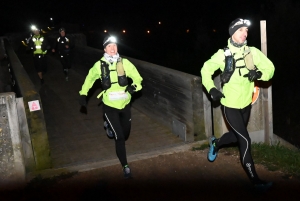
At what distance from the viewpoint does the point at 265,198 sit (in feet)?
17.7

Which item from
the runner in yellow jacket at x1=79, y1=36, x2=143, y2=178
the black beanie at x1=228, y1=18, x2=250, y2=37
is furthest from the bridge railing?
the black beanie at x1=228, y1=18, x2=250, y2=37

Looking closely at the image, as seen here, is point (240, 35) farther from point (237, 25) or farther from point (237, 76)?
point (237, 76)

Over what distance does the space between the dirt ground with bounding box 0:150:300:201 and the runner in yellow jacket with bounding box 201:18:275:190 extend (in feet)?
1.20

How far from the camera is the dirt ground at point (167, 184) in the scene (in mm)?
5633

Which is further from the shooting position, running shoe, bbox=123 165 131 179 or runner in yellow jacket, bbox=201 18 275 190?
running shoe, bbox=123 165 131 179

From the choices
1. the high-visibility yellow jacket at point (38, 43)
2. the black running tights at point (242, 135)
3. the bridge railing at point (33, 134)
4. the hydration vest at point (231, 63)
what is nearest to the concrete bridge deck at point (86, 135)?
the bridge railing at point (33, 134)

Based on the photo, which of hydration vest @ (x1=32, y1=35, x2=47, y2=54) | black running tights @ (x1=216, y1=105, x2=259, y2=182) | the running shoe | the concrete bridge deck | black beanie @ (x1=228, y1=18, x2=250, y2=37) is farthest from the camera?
hydration vest @ (x1=32, y1=35, x2=47, y2=54)

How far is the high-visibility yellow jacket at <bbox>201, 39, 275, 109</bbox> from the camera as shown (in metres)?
5.64

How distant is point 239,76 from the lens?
18.5 ft

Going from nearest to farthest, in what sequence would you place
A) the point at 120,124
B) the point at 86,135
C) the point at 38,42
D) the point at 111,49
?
the point at 111,49, the point at 120,124, the point at 86,135, the point at 38,42

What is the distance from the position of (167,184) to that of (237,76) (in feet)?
5.80

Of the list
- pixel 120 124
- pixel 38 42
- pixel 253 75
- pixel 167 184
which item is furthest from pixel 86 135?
pixel 38 42

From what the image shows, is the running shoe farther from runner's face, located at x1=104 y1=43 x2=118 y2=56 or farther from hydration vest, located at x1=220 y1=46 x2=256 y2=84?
hydration vest, located at x1=220 y1=46 x2=256 y2=84

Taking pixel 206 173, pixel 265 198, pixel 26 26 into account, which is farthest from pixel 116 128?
pixel 26 26
